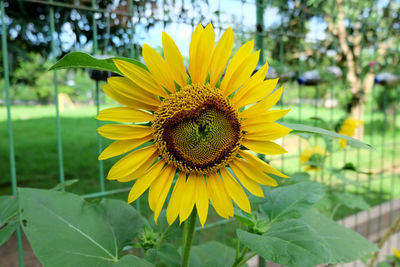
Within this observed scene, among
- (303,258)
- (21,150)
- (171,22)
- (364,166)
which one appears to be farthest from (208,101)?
(21,150)

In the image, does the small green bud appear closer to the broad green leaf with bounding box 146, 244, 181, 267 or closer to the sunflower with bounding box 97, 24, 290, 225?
the broad green leaf with bounding box 146, 244, 181, 267

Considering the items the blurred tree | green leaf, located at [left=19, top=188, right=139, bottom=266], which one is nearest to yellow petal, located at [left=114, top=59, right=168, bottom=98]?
green leaf, located at [left=19, top=188, right=139, bottom=266]

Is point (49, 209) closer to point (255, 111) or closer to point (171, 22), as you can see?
point (255, 111)

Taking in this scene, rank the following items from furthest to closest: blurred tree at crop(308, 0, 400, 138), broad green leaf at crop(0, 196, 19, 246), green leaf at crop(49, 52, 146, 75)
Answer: blurred tree at crop(308, 0, 400, 138) → broad green leaf at crop(0, 196, 19, 246) → green leaf at crop(49, 52, 146, 75)

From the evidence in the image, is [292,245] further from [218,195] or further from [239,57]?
[239,57]

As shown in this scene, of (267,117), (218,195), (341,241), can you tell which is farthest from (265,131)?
(341,241)

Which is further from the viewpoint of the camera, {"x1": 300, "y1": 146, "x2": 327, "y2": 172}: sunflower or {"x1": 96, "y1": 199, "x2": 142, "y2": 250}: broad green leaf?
{"x1": 300, "y1": 146, "x2": 327, "y2": 172}: sunflower
